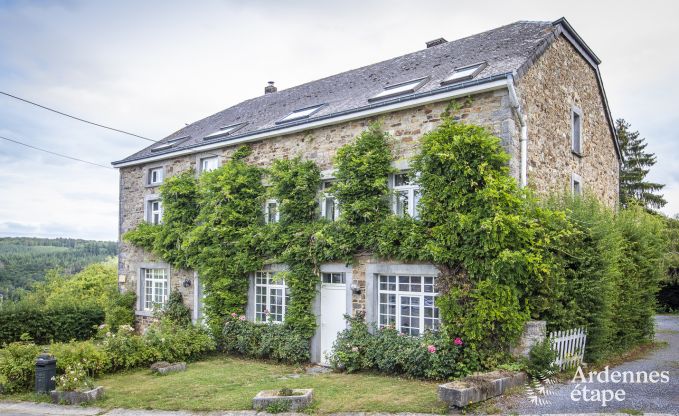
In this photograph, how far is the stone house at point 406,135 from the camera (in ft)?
35.4

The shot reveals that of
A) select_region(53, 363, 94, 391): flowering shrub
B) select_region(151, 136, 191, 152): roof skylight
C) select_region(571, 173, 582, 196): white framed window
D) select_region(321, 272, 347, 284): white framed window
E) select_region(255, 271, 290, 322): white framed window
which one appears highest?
select_region(151, 136, 191, 152): roof skylight

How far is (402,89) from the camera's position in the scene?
12492mm

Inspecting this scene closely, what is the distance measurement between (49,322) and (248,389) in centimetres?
1094

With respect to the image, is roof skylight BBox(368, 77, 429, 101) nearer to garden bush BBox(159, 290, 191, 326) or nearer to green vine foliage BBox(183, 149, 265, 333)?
green vine foliage BBox(183, 149, 265, 333)

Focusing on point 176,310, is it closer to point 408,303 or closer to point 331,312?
point 331,312

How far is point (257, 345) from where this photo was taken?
13297mm

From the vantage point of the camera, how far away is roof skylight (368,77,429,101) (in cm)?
1217

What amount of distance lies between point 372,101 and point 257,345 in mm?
6564

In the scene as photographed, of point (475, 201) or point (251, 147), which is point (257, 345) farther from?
point (475, 201)

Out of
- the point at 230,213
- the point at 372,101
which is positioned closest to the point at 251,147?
the point at 230,213

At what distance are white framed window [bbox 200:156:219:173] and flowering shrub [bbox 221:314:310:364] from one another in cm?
446

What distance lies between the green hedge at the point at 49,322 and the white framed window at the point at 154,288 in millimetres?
1976

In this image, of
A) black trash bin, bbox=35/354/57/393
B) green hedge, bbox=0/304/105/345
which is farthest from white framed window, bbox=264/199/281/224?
green hedge, bbox=0/304/105/345

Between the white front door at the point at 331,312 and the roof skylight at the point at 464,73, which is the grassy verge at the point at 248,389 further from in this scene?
the roof skylight at the point at 464,73
